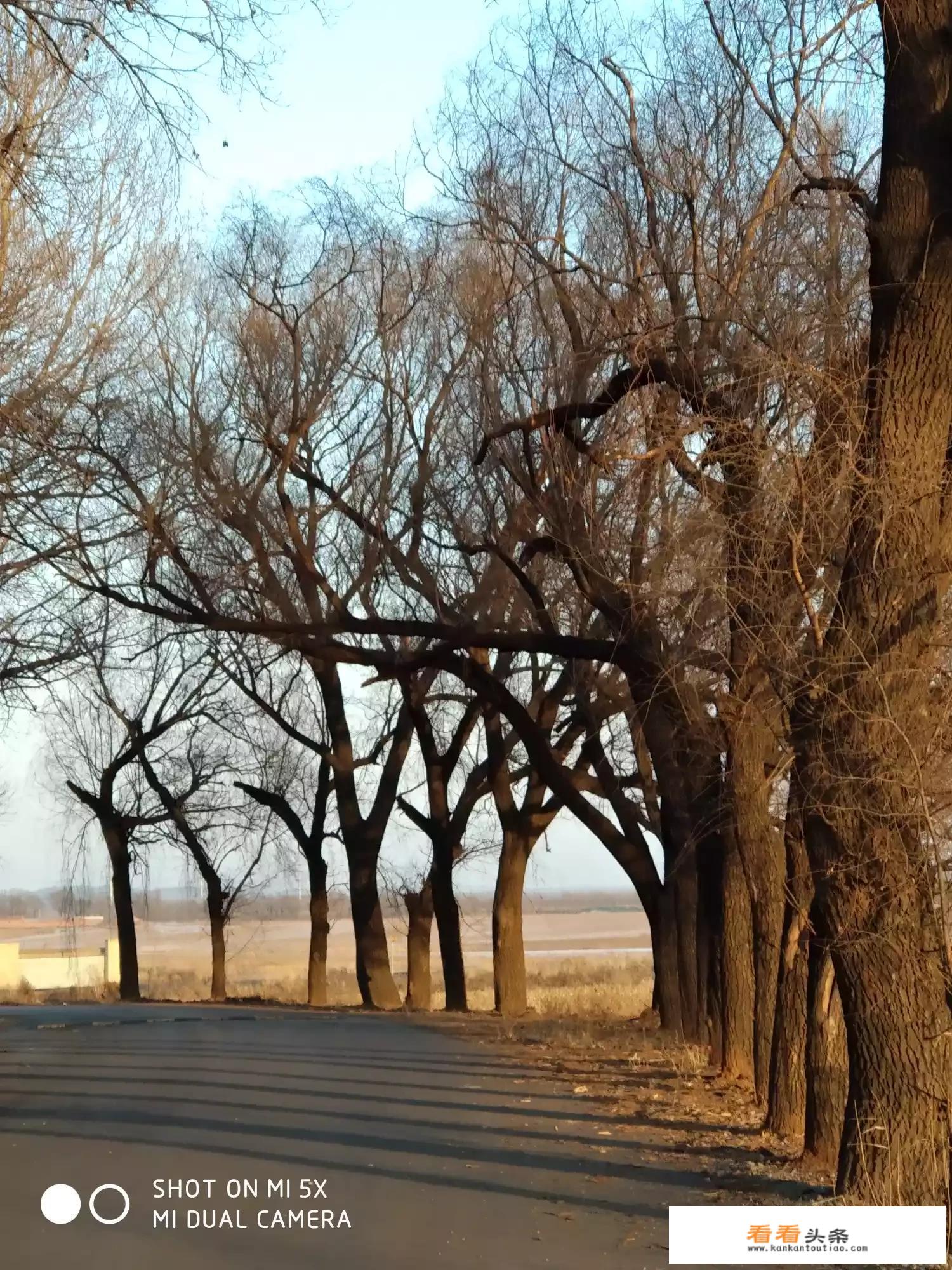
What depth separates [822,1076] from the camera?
31.1ft

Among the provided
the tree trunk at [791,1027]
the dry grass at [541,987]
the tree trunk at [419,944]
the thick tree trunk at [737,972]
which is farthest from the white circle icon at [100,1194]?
the tree trunk at [419,944]

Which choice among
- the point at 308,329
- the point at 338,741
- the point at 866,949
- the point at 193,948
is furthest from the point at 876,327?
the point at 193,948

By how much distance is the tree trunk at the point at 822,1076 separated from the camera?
30.7 feet

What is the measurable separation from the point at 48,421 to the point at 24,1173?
6.62m

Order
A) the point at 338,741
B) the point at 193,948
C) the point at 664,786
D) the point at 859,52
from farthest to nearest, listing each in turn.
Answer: the point at 193,948 → the point at 338,741 → the point at 664,786 → the point at 859,52

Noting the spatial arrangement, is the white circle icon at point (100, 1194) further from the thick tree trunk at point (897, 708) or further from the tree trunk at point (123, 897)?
the tree trunk at point (123, 897)

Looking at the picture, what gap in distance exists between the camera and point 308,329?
19875 mm

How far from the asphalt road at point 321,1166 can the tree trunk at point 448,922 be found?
33.7ft

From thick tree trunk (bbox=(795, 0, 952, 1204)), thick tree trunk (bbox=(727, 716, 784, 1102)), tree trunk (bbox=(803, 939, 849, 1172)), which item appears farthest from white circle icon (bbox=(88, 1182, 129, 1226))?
thick tree trunk (bbox=(727, 716, 784, 1102))

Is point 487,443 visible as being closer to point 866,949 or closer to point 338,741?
point 866,949

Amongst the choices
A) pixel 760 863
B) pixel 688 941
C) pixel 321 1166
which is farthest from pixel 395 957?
pixel 321 1166

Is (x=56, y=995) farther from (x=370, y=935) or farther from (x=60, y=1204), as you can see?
(x=60, y=1204)

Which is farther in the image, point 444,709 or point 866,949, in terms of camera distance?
point 444,709

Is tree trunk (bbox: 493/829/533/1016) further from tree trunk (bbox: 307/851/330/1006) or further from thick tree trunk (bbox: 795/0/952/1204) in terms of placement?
thick tree trunk (bbox: 795/0/952/1204)
